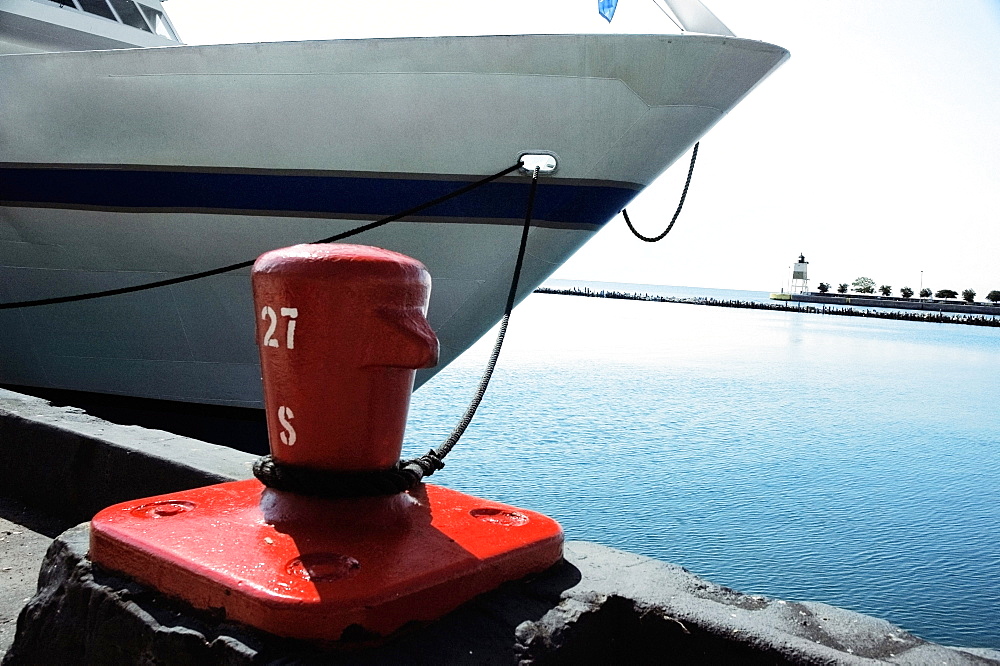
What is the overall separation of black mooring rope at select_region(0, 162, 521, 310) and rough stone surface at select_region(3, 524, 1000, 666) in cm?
313

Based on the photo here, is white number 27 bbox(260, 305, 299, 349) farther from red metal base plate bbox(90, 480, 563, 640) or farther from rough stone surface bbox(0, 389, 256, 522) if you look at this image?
rough stone surface bbox(0, 389, 256, 522)

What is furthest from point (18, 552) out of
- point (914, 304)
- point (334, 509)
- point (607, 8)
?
point (914, 304)

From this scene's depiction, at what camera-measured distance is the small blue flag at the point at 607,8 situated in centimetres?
429

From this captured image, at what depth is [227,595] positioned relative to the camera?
4.06 feet

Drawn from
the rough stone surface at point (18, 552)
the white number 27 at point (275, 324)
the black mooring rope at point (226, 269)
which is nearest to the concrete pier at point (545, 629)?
the rough stone surface at point (18, 552)

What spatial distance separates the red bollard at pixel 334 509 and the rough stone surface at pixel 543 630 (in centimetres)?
4

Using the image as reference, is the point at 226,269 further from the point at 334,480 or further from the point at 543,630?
the point at 543,630

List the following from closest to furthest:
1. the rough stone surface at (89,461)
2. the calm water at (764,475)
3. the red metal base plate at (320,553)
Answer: the red metal base plate at (320,553) → the rough stone surface at (89,461) → the calm water at (764,475)

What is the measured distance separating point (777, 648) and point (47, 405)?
2.95m

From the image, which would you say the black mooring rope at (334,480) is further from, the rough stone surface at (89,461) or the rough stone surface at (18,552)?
the rough stone surface at (18,552)

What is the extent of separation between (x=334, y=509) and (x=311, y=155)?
3.41 metres

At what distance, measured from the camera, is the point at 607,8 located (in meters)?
4.31

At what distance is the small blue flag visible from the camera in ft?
14.1

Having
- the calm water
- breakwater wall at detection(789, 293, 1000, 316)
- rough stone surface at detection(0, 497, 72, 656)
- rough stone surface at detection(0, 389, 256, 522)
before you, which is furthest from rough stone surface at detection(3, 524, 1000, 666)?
breakwater wall at detection(789, 293, 1000, 316)
